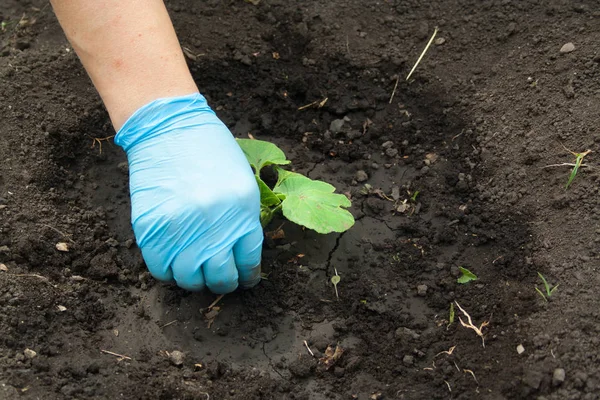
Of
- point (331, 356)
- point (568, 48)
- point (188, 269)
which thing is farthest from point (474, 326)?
point (568, 48)

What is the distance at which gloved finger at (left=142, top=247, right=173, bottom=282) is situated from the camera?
226 centimetres

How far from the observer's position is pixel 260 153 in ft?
8.54

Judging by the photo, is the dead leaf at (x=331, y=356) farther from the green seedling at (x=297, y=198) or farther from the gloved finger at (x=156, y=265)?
the gloved finger at (x=156, y=265)

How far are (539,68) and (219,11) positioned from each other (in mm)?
1496

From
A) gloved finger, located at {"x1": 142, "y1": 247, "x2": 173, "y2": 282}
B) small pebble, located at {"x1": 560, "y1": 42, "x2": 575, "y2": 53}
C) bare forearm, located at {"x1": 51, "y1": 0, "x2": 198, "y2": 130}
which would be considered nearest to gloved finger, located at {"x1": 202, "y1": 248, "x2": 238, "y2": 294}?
gloved finger, located at {"x1": 142, "y1": 247, "x2": 173, "y2": 282}

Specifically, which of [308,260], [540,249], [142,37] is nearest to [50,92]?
[142,37]

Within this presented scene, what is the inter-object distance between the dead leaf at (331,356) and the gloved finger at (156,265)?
1.99ft

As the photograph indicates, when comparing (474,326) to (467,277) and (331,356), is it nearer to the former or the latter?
(467,277)

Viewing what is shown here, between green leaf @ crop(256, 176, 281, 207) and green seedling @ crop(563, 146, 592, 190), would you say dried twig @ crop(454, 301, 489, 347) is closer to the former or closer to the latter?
green seedling @ crop(563, 146, 592, 190)

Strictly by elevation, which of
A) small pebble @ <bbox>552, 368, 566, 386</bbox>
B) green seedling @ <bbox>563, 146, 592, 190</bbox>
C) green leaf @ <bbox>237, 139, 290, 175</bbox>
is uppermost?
green leaf @ <bbox>237, 139, 290, 175</bbox>

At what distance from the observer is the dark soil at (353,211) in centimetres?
216

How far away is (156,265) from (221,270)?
0.24 m

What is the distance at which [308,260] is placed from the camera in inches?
101

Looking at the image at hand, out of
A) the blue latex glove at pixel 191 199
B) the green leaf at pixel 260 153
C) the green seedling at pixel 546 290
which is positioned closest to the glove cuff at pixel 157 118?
the blue latex glove at pixel 191 199
